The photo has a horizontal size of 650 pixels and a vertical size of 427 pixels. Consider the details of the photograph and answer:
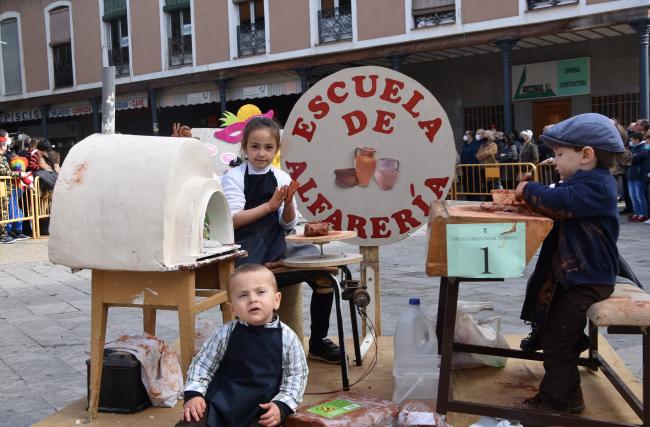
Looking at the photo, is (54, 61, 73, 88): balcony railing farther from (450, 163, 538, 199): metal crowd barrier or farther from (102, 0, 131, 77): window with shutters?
(450, 163, 538, 199): metal crowd barrier

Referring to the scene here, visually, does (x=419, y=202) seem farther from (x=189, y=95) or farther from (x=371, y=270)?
(x=189, y=95)

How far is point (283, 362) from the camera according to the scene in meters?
2.90

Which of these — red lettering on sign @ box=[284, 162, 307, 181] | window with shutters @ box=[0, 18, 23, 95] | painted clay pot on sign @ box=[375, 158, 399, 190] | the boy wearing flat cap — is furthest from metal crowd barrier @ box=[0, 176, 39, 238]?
window with shutters @ box=[0, 18, 23, 95]

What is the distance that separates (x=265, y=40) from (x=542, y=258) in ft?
65.8

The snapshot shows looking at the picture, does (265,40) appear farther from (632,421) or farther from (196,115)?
(632,421)

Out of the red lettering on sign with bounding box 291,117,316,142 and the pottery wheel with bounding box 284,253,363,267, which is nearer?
the pottery wheel with bounding box 284,253,363,267

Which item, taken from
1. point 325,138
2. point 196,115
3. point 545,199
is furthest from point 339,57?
point 545,199

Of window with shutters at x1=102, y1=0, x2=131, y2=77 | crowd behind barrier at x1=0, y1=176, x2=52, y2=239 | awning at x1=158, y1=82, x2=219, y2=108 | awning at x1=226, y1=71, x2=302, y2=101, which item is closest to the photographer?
crowd behind barrier at x1=0, y1=176, x2=52, y2=239

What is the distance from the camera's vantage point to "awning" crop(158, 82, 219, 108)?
24188 millimetres

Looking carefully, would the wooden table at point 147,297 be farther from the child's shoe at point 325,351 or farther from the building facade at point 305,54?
the building facade at point 305,54

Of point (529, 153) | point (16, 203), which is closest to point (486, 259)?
point (16, 203)

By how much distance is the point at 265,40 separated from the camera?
2234 centimetres

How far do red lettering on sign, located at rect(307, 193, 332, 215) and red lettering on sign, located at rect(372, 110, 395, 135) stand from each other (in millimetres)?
510

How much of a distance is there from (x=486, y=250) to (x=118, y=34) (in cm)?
2581
